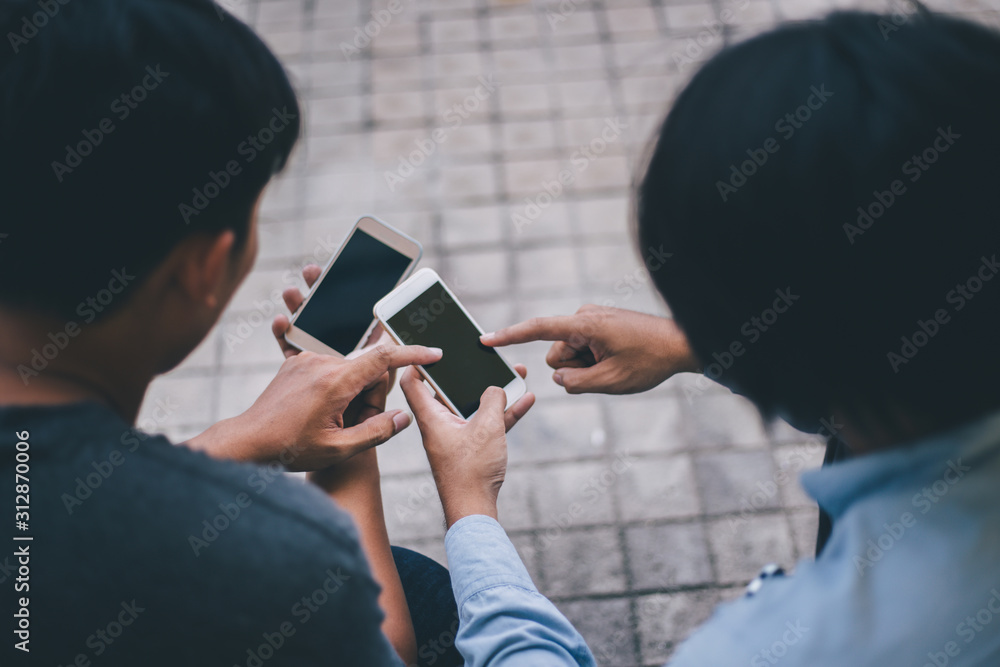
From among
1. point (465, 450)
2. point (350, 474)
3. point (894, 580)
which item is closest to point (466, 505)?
point (465, 450)

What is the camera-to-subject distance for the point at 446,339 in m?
1.77

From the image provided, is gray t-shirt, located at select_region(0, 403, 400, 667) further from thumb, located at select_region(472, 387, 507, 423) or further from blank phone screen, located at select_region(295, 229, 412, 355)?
blank phone screen, located at select_region(295, 229, 412, 355)

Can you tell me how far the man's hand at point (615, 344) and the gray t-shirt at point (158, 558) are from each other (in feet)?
2.89

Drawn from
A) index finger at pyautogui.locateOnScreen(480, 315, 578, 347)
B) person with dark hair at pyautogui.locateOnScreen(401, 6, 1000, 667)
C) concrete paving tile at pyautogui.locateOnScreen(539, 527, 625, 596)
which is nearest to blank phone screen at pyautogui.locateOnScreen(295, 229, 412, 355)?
index finger at pyautogui.locateOnScreen(480, 315, 578, 347)

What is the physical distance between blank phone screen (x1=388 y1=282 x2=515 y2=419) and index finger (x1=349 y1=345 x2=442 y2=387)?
62mm

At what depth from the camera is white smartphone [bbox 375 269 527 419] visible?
5.67 ft

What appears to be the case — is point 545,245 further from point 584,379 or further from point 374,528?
point 374,528

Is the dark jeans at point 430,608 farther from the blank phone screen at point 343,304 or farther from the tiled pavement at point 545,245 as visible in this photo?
the tiled pavement at point 545,245

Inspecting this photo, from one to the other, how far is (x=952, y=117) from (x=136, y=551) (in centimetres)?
103

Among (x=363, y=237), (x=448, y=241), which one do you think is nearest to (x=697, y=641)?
(x=363, y=237)

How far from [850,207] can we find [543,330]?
103 centimetres

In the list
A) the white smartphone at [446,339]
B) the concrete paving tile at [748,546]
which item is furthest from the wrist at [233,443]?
the concrete paving tile at [748,546]

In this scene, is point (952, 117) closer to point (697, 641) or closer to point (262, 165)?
point (697, 641)

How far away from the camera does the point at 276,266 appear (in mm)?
2910
